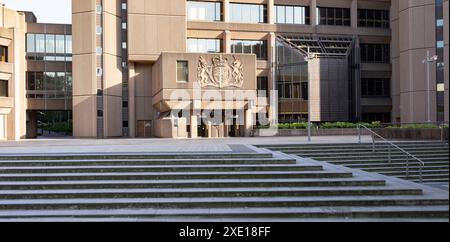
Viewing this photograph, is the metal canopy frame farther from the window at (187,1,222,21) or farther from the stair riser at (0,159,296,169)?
the stair riser at (0,159,296,169)

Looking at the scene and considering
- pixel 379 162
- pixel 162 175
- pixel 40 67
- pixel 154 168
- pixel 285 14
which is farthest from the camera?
pixel 285 14

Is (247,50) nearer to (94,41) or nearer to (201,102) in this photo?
(201,102)

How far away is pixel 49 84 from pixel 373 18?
39.1 meters

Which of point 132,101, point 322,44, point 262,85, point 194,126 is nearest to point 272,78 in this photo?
point 262,85

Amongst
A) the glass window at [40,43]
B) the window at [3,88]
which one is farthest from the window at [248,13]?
the window at [3,88]

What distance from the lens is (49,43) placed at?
4541 centimetres

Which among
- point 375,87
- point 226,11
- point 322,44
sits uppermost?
point 226,11

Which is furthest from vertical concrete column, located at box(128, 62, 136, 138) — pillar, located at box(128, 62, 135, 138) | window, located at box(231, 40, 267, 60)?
window, located at box(231, 40, 267, 60)

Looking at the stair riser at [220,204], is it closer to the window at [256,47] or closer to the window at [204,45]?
the window at [204,45]

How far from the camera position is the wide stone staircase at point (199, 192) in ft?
28.9

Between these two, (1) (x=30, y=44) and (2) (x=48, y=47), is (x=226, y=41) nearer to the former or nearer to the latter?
(2) (x=48, y=47)

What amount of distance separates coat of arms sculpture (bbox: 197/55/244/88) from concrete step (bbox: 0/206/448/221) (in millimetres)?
28328

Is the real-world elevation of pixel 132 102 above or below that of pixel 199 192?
above
